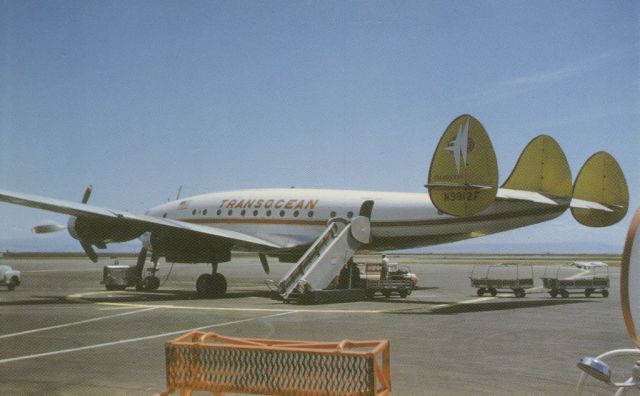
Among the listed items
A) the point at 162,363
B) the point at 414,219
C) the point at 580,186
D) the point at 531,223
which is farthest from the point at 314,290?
the point at 162,363

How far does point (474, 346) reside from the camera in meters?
12.7

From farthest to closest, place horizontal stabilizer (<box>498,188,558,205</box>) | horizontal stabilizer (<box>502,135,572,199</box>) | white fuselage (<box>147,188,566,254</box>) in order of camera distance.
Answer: white fuselage (<box>147,188,566,254</box>) < horizontal stabilizer (<box>502,135,572,199</box>) < horizontal stabilizer (<box>498,188,558,205</box>)

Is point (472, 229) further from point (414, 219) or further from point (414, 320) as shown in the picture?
point (414, 320)

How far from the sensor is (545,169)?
22531mm

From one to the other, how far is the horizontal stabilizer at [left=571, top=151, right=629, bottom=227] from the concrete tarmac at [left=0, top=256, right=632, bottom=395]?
10.0 ft

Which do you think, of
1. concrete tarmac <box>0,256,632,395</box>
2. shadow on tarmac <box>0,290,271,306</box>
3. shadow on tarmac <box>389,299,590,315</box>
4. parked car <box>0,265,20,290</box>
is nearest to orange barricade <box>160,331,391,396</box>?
concrete tarmac <box>0,256,632,395</box>

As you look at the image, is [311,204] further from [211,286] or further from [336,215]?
[211,286]

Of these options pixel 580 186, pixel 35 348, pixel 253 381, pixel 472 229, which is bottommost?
pixel 35 348

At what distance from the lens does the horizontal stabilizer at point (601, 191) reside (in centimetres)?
2300

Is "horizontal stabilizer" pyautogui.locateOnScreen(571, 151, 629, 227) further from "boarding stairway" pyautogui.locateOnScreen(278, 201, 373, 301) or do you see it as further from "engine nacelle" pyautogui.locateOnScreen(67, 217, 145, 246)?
"engine nacelle" pyautogui.locateOnScreen(67, 217, 145, 246)

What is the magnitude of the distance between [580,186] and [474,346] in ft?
42.7

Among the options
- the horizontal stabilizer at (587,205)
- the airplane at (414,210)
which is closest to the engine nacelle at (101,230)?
the airplane at (414,210)

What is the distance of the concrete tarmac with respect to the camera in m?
9.48

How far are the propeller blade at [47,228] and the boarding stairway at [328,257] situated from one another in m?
10.9
